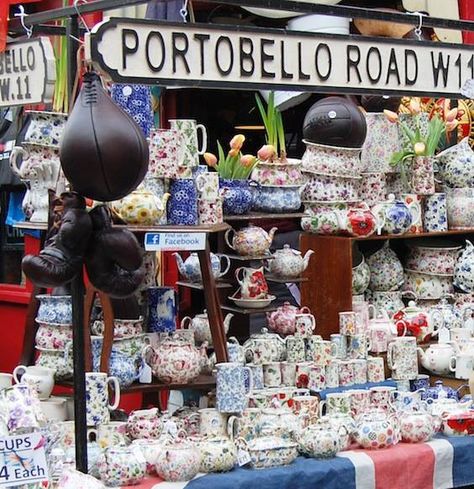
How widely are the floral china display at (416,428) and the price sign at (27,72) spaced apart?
4.86 feet

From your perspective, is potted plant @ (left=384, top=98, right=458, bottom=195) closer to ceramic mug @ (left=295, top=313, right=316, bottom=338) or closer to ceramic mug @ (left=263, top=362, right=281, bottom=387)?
ceramic mug @ (left=295, top=313, right=316, bottom=338)

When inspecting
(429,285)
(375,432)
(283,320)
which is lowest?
(375,432)

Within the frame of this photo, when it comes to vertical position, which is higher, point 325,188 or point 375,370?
point 325,188

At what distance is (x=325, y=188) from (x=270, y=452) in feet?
5.35

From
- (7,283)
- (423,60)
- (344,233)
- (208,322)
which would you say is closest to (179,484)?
(208,322)

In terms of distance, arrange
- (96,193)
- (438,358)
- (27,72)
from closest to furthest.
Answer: (96,193), (27,72), (438,358)

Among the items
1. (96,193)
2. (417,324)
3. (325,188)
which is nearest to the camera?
(96,193)

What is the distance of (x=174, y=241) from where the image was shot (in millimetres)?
3279

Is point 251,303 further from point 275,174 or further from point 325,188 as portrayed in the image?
point 325,188

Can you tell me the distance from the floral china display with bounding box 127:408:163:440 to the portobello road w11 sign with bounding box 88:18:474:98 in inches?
44.5

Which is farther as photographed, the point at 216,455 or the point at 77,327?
the point at 216,455

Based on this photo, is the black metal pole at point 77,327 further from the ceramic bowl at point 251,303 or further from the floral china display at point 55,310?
the ceramic bowl at point 251,303

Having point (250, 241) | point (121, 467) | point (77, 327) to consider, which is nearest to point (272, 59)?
point (77, 327)

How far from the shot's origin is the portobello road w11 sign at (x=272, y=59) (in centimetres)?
236
